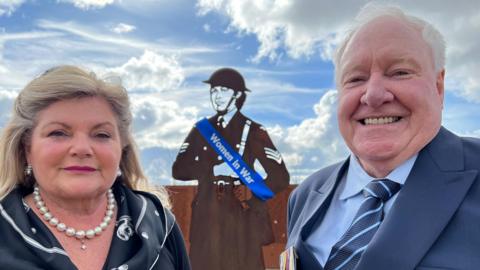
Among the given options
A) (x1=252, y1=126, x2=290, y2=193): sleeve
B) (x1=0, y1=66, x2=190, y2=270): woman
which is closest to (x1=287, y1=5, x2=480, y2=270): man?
(x1=0, y1=66, x2=190, y2=270): woman

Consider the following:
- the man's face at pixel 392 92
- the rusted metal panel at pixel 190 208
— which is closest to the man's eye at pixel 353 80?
the man's face at pixel 392 92

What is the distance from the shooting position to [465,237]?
1571 mm

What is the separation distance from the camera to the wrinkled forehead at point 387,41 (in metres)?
1.79

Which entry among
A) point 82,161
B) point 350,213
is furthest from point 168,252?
point 350,213

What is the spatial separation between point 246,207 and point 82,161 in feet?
12.5

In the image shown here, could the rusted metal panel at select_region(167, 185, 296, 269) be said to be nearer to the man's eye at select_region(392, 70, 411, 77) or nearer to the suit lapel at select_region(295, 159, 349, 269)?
the suit lapel at select_region(295, 159, 349, 269)

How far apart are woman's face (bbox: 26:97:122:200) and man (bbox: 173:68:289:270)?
3541 mm

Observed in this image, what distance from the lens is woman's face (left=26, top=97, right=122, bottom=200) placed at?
6.19 feet

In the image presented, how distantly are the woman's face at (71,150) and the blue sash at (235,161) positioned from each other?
3.55m

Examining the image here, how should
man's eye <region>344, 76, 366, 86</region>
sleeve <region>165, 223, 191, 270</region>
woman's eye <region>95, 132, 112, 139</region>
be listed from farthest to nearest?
sleeve <region>165, 223, 191, 270</region>
woman's eye <region>95, 132, 112, 139</region>
man's eye <region>344, 76, 366, 86</region>

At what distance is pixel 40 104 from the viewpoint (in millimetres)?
1919

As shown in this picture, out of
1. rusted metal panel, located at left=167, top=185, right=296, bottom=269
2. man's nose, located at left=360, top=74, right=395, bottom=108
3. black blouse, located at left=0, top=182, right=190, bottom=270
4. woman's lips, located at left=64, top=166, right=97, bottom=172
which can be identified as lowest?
rusted metal panel, located at left=167, top=185, right=296, bottom=269

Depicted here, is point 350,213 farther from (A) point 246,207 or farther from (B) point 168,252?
(A) point 246,207

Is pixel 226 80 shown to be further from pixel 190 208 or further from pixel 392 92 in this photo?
pixel 392 92
